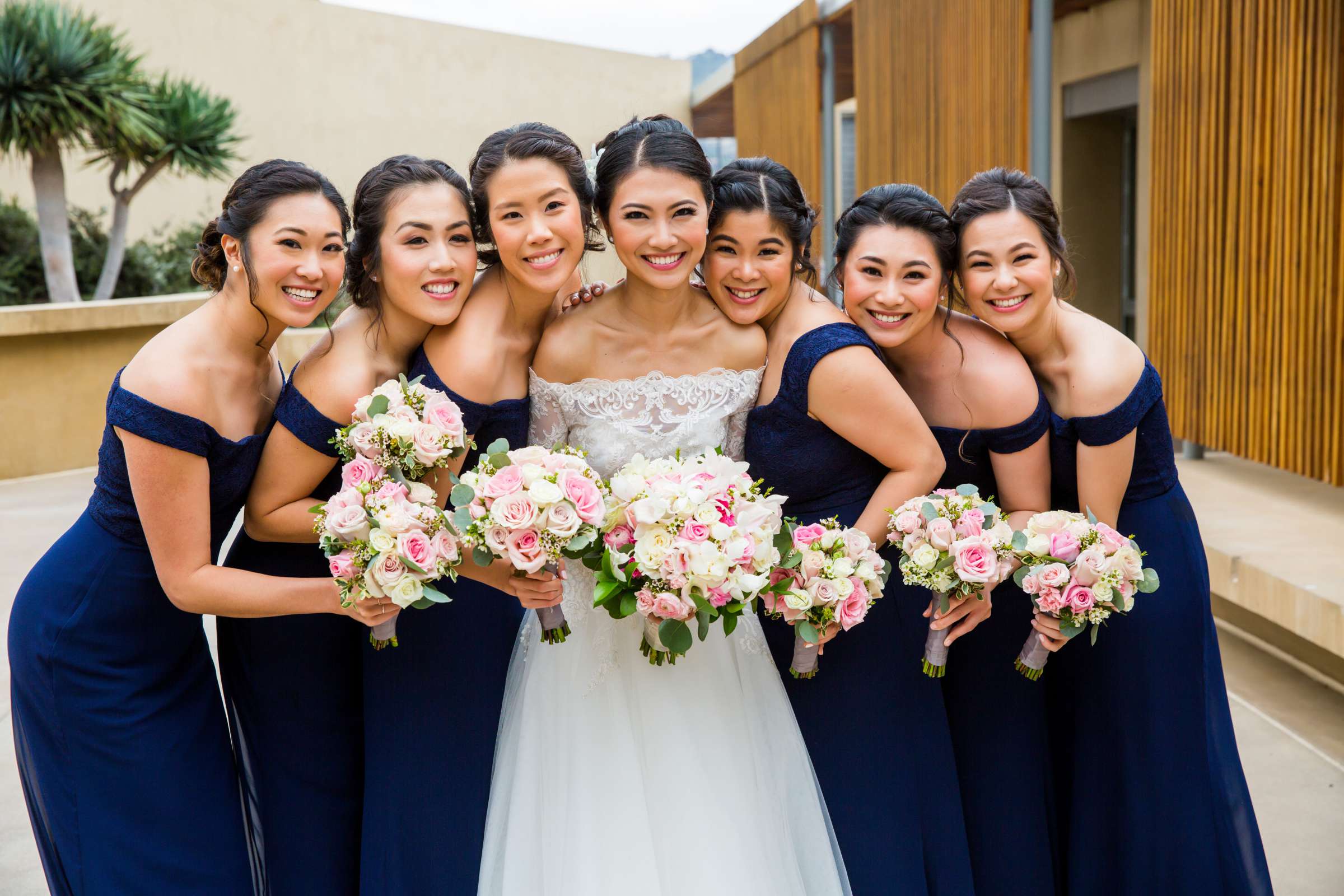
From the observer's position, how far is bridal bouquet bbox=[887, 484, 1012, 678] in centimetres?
267

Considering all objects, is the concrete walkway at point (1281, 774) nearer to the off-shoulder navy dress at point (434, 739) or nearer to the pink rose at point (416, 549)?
the off-shoulder navy dress at point (434, 739)

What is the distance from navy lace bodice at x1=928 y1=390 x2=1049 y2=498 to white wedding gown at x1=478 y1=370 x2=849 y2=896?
1.76 ft

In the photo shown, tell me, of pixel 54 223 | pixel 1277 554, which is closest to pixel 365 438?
pixel 1277 554

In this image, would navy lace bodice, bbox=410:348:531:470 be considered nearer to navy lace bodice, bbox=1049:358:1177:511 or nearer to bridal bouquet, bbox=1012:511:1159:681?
bridal bouquet, bbox=1012:511:1159:681

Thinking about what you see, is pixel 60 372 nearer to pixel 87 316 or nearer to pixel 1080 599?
pixel 87 316

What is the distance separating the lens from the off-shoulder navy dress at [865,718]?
2.96 m

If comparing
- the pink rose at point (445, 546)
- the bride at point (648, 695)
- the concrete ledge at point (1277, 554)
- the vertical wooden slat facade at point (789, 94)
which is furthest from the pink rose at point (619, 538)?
the vertical wooden slat facade at point (789, 94)

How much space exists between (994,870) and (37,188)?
12724mm

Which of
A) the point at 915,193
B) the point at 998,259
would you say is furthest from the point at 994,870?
the point at 915,193

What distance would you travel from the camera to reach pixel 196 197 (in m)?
18.8

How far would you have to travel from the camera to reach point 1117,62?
8.65 m

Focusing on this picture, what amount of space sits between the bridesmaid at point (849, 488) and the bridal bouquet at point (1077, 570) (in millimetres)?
323

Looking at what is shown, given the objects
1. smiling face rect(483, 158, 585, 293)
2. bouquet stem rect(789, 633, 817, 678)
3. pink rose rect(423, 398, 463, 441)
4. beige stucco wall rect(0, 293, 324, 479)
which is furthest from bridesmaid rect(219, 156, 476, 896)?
beige stucco wall rect(0, 293, 324, 479)

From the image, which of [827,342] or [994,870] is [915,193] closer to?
[827,342]
